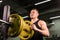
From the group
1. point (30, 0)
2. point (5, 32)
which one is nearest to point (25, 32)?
point (5, 32)

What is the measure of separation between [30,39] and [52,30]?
8.81ft

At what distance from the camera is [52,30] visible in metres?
4.31

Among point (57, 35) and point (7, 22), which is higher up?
point (7, 22)

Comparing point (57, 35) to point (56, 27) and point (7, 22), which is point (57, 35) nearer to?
point (56, 27)

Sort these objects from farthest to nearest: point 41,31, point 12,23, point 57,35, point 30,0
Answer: point 57,35 < point 30,0 < point 12,23 < point 41,31

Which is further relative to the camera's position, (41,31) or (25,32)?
(25,32)

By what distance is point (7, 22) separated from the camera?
163 centimetres

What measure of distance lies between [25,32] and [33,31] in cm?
11

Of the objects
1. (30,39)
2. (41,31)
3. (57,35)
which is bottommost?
(57,35)

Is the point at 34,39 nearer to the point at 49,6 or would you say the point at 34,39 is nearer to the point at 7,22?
the point at 7,22

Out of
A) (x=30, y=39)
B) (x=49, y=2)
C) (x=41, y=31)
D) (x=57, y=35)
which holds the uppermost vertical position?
(x=49, y=2)

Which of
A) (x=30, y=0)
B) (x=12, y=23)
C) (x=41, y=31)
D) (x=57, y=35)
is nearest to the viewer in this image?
(x=41, y=31)

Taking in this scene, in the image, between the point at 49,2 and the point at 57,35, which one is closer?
the point at 49,2

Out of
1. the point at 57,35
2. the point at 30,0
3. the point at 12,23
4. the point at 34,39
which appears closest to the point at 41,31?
the point at 34,39
